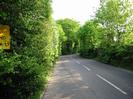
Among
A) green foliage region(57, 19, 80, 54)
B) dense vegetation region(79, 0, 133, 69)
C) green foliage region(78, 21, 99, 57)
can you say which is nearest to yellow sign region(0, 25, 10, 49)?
dense vegetation region(79, 0, 133, 69)

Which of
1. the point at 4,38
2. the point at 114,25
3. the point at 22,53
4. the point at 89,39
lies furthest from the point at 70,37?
the point at 4,38

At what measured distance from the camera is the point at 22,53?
1287 cm

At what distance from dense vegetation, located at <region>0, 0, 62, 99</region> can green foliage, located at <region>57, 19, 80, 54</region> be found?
3514 inches

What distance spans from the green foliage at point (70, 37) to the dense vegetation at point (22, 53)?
293 feet

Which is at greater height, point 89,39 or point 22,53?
point 89,39

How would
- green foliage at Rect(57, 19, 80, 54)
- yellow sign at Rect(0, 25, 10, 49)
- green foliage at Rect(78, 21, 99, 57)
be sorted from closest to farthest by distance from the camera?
yellow sign at Rect(0, 25, 10, 49) → green foliage at Rect(78, 21, 99, 57) → green foliage at Rect(57, 19, 80, 54)

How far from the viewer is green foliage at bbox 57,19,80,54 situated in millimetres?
107062

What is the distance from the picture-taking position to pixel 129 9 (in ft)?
138

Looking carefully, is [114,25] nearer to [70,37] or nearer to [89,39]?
[89,39]

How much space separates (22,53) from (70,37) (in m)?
99.7

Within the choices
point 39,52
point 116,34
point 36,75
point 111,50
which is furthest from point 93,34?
point 36,75

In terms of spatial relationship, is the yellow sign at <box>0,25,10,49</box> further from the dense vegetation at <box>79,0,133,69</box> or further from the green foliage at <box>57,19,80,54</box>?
the green foliage at <box>57,19,80,54</box>

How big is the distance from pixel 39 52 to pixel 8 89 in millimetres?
6756

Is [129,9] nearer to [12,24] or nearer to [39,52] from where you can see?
[39,52]
